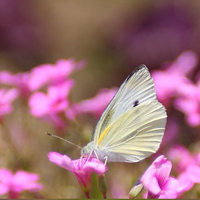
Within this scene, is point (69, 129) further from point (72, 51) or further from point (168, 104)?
point (72, 51)

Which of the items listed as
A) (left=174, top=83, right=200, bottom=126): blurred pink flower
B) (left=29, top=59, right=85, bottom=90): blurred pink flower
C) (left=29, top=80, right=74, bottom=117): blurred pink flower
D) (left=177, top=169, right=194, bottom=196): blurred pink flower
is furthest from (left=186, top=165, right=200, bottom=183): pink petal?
(left=29, top=59, right=85, bottom=90): blurred pink flower

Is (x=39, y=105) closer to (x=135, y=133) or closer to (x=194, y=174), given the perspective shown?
(x=135, y=133)

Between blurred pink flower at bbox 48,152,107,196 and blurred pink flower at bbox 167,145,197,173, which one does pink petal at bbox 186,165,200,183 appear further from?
blurred pink flower at bbox 167,145,197,173

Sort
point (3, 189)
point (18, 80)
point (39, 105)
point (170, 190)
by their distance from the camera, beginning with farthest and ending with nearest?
1. point (18, 80)
2. point (39, 105)
3. point (3, 189)
4. point (170, 190)

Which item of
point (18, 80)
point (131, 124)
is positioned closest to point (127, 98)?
point (131, 124)

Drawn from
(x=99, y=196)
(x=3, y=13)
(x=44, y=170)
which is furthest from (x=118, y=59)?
(x=99, y=196)

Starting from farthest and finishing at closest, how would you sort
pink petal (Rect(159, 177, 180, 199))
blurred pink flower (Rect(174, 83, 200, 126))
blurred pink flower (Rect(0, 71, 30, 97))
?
blurred pink flower (Rect(0, 71, 30, 97)), blurred pink flower (Rect(174, 83, 200, 126)), pink petal (Rect(159, 177, 180, 199))
